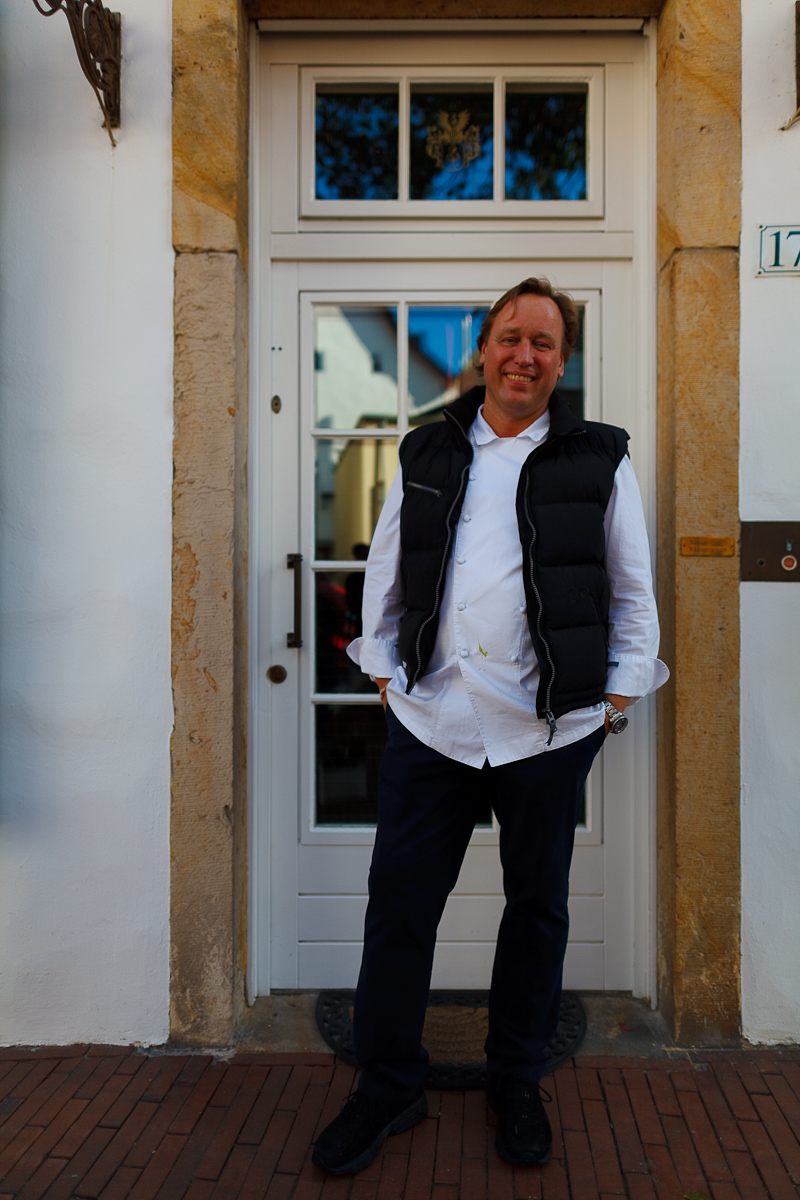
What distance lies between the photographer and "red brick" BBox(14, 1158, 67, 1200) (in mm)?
1966

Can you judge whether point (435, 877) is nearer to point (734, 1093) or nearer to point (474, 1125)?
point (474, 1125)

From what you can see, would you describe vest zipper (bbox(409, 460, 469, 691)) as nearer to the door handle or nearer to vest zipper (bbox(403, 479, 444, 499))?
vest zipper (bbox(403, 479, 444, 499))

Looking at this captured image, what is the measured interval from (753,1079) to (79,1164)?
1875mm

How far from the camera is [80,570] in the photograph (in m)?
2.56

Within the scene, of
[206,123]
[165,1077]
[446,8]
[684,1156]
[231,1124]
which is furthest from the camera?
[446,8]

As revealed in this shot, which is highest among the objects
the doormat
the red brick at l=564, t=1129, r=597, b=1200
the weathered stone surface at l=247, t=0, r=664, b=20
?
the weathered stone surface at l=247, t=0, r=664, b=20

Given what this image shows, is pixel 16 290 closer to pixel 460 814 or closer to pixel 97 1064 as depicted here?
pixel 460 814

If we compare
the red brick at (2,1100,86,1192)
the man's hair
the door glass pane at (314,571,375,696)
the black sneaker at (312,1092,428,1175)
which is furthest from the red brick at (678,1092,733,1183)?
the man's hair

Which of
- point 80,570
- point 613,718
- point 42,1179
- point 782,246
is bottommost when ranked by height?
point 42,1179

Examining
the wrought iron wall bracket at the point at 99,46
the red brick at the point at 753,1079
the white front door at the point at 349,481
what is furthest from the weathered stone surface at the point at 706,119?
the red brick at the point at 753,1079

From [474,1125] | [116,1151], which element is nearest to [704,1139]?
[474,1125]

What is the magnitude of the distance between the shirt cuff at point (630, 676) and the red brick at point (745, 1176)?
119cm

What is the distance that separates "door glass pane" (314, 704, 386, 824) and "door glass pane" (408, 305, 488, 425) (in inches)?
41.6

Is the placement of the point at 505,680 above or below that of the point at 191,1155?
above
